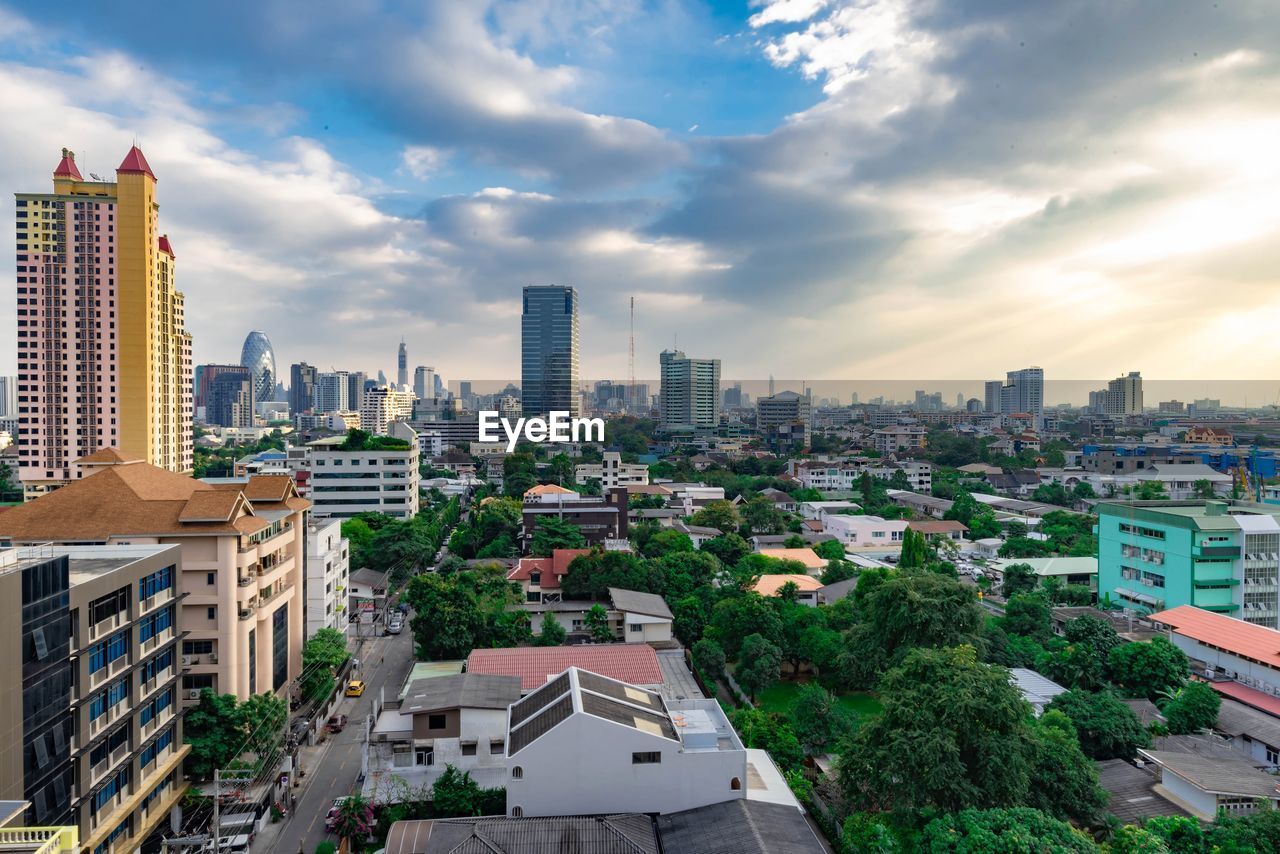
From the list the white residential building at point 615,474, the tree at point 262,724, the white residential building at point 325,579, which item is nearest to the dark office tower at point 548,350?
the white residential building at point 615,474

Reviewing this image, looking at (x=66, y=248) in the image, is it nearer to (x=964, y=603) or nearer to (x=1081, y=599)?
(x=964, y=603)

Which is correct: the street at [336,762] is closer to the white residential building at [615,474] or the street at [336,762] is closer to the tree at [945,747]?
the tree at [945,747]

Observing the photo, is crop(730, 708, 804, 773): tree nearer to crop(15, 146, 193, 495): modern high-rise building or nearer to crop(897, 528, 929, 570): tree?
crop(897, 528, 929, 570): tree

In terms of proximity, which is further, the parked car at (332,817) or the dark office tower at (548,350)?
the dark office tower at (548,350)

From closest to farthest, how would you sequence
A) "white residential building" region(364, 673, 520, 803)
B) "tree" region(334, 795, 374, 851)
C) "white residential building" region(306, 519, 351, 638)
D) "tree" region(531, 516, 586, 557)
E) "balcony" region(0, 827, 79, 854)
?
"balcony" region(0, 827, 79, 854) < "tree" region(334, 795, 374, 851) < "white residential building" region(364, 673, 520, 803) < "white residential building" region(306, 519, 351, 638) < "tree" region(531, 516, 586, 557)

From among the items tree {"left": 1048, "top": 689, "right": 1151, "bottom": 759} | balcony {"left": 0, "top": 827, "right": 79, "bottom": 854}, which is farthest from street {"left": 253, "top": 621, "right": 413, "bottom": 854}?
tree {"left": 1048, "top": 689, "right": 1151, "bottom": 759}
